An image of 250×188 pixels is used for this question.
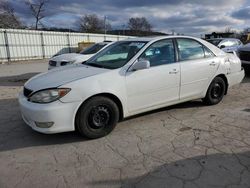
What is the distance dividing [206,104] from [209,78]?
634 millimetres

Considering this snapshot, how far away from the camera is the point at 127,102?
4.07m

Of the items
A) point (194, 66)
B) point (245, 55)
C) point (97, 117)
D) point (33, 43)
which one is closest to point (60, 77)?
point (97, 117)

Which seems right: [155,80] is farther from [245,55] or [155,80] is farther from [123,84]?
[245,55]

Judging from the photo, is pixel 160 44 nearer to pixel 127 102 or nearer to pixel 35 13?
pixel 127 102

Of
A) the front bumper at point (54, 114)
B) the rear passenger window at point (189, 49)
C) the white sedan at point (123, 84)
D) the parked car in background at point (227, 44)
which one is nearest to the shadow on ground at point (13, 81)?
the white sedan at point (123, 84)

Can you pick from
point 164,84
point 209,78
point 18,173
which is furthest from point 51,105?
point 209,78

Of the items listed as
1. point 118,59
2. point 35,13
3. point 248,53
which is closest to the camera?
point 118,59

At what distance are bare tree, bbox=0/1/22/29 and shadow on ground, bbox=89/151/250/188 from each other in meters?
31.0

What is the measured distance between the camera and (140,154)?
132 inches

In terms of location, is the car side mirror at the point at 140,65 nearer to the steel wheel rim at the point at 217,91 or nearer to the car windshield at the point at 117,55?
the car windshield at the point at 117,55

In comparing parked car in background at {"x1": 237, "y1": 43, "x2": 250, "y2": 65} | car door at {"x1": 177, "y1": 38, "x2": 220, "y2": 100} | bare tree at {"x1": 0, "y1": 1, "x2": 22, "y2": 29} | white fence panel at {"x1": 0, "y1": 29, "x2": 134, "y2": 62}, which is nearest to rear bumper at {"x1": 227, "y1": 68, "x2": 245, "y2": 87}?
car door at {"x1": 177, "y1": 38, "x2": 220, "y2": 100}

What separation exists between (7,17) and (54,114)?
3131cm

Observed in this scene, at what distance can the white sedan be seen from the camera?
3553 millimetres

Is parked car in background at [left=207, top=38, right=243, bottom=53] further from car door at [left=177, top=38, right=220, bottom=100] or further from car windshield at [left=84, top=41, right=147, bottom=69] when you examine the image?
car windshield at [left=84, top=41, right=147, bottom=69]
